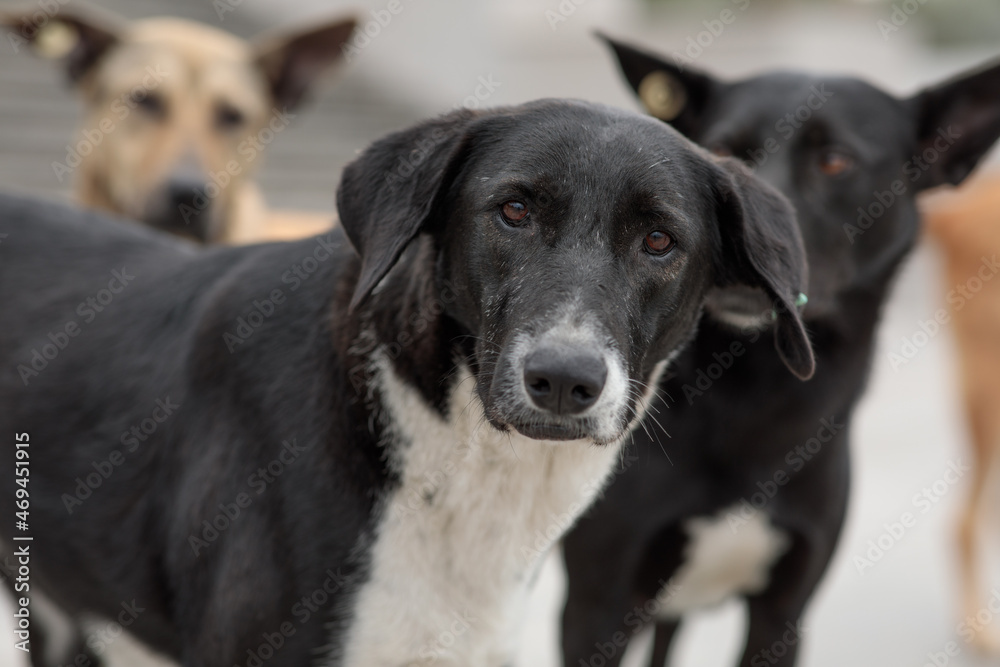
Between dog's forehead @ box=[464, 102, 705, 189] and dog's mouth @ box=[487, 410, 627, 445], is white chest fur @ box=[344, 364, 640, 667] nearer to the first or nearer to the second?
dog's mouth @ box=[487, 410, 627, 445]

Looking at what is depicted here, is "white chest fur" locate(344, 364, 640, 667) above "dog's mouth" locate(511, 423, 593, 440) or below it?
below

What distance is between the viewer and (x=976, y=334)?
4.25m

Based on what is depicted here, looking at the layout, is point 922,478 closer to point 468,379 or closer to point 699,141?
point 699,141

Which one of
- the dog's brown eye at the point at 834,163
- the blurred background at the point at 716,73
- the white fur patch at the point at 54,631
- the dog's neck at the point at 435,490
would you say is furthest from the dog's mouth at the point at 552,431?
the blurred background at the point at 716,73

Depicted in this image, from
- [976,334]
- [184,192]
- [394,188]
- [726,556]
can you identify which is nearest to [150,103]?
[184,192]

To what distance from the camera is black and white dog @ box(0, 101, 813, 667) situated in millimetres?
1898

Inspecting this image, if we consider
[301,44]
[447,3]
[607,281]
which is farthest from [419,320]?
[447,3]

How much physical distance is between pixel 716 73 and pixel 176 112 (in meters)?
5.39

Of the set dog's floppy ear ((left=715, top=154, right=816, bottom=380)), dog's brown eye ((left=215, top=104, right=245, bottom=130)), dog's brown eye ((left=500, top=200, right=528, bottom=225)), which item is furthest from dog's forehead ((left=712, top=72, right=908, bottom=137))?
dog's brown eye ((left=215, top=104, right=245, bottom=130))

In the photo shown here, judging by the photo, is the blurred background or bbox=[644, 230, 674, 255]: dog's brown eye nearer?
bbox=[644, 230, 674, 255]: dog's brown eye

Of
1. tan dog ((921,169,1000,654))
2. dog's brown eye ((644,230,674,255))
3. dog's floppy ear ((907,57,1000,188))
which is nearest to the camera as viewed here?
dog's brown eye ((644,230,674,255))

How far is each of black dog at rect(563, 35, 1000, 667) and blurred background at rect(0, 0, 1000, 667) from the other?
1271 mm

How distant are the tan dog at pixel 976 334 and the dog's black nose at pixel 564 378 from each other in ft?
9.71

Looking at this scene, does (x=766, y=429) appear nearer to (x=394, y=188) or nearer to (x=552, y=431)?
(x=552, y=431)
